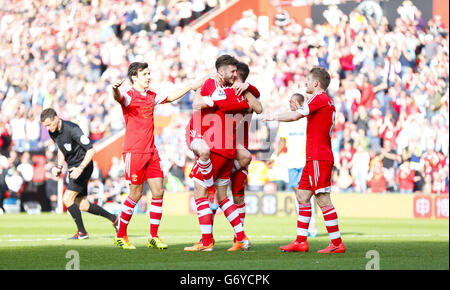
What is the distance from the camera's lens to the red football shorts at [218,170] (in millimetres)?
11459

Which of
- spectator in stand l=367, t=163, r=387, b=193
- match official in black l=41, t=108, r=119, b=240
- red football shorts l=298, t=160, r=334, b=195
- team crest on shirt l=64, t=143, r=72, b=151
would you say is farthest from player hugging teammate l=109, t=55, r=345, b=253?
spectator in stand l=367, t=163, r=387, b=193

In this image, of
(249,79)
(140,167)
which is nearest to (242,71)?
(140,167)

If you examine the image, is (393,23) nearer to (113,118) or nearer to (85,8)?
(113,118)

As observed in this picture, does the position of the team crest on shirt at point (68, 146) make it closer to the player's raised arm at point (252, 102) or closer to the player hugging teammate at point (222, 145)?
the player hugging teammate at point (222, 145)

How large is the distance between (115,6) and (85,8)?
3.93ft

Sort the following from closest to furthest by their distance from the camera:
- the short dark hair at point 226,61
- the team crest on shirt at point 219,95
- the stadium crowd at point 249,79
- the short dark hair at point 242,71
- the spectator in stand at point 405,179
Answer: the team crest on shirt at point 219,95 < the short dark hair at point 226,61 < the short dark hair at point 242,71 < the spectator in stand at point 405,179 < the stadium crowd at point 249,79

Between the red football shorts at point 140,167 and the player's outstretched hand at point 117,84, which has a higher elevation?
the player's outstretched hand at point 117,84

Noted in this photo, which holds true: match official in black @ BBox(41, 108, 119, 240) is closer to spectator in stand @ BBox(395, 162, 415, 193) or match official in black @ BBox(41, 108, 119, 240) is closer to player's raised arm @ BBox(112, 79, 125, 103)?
player's raised arm @ BBox(112, 79, 125, 103)

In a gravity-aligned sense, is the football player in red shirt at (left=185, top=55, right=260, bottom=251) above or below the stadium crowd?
below

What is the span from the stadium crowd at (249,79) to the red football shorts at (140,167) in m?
12.2

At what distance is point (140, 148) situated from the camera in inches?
471

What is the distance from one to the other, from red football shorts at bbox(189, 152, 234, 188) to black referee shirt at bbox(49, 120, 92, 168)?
2777 millimetres

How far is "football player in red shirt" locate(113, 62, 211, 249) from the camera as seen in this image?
11.9 metres

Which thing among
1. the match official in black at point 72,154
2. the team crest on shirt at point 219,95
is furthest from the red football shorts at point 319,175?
the match official in black at point 72,154
